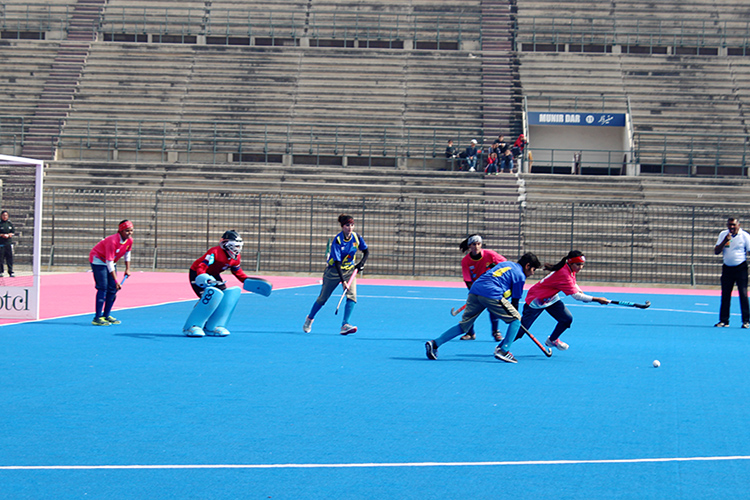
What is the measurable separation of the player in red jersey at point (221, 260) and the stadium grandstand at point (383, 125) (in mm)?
12838

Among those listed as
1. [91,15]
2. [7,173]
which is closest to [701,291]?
[7,173]

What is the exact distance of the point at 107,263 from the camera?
539 inches

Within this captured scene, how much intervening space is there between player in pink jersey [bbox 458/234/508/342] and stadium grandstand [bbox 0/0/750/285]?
41.1 feet

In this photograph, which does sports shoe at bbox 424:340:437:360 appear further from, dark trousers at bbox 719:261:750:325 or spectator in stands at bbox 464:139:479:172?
spectator in stands at bbox 464:139:479:172

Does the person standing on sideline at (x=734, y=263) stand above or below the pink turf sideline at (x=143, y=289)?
above

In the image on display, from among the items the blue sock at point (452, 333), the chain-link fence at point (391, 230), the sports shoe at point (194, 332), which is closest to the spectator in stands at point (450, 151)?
the chain-link fence at point (391, 230)

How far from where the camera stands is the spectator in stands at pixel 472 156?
3089 centimetres

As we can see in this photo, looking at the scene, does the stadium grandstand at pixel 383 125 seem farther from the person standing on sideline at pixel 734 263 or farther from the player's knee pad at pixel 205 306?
the player's knee pad at pixel 205 306

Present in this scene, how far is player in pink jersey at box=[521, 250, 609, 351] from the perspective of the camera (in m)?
11.3

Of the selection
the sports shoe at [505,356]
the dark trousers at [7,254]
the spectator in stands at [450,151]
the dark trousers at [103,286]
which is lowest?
the sports shoe at [505,356]

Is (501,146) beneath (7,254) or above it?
above

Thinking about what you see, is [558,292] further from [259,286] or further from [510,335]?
[259,286]

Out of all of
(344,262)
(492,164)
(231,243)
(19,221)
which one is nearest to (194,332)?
(231,243)

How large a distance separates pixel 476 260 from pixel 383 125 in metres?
22.6
